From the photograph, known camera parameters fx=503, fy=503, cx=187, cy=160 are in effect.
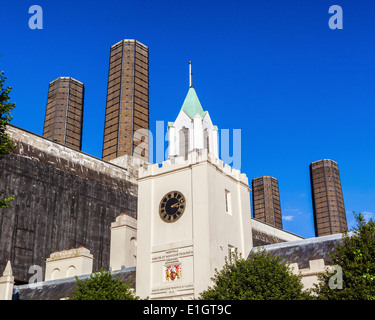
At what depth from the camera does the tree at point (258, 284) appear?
110 feet

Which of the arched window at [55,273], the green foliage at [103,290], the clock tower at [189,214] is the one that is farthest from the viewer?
the arched window at [55,273]

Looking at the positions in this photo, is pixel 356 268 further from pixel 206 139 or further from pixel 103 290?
pixel 206 139

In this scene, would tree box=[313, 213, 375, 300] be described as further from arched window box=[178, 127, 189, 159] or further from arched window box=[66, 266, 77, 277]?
A: arched window box=[66, 266, 77, 277]

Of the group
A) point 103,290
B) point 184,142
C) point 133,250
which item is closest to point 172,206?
point 184,142

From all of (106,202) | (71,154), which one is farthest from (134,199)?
(71,154)

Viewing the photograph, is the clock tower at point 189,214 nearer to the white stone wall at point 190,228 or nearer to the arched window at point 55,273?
the white stone wall at point 190,228

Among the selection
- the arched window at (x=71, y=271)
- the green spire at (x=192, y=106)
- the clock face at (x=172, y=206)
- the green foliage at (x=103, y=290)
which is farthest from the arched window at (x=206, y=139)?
the arched window at (x=71, y=271)

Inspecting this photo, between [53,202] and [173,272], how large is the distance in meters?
39.2

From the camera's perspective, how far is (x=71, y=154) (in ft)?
266

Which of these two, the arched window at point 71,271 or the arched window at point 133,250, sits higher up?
the arched window at point 133,250

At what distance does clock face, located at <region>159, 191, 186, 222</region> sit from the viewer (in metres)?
42.0

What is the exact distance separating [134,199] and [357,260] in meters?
58.9

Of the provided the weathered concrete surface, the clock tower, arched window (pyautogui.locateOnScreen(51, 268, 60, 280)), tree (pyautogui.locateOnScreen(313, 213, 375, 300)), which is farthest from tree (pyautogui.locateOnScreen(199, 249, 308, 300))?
the weathered concrete surface

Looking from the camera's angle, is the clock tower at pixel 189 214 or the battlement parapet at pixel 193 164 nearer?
the clock tower at pixel 189 214
